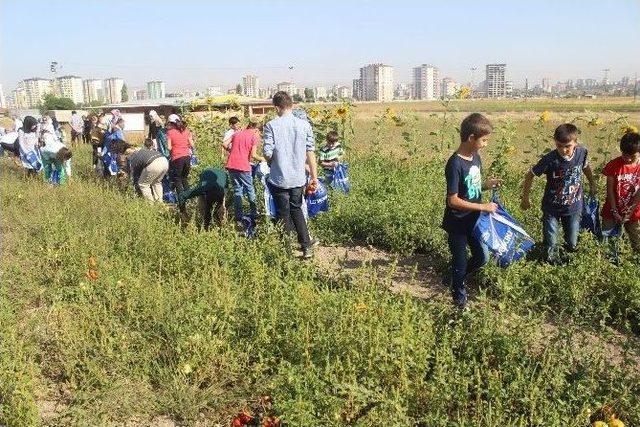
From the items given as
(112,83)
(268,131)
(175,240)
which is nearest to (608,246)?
(268,131)

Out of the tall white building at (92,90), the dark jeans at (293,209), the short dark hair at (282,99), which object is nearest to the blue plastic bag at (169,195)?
the dark jeans at (293,209)

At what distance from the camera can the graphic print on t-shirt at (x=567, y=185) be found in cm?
432

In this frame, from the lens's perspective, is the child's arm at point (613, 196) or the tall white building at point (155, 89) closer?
the child's arm at point (613, 196)

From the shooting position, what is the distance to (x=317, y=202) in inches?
235

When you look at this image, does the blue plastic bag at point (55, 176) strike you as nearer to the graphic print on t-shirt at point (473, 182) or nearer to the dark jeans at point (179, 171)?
the dark jeans at point (179, 171)

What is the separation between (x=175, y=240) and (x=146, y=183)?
2.48m

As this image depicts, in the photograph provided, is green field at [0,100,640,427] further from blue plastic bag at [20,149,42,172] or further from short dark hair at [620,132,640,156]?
blue plastic bag at [20,149,42,172]

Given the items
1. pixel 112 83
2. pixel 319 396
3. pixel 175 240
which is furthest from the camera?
pixel 112 83

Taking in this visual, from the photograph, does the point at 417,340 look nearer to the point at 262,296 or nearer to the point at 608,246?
the point at 262,296

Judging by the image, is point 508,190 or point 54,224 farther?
point 508,190

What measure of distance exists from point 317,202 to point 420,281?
6.17 ft

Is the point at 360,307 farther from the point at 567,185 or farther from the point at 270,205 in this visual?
the point at 270,205

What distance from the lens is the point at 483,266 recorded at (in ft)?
13.6

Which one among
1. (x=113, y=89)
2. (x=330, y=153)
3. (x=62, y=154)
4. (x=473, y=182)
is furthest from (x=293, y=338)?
(x=113, y=89)
